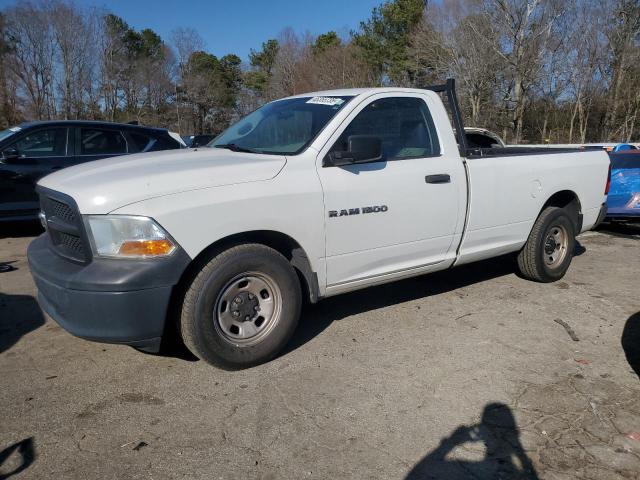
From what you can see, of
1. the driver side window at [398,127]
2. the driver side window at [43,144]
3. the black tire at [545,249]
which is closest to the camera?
the driver side window at [398,127]

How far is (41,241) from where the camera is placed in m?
3.68

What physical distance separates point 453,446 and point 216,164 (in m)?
2.19

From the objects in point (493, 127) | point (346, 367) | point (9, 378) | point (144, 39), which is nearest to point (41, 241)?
point (9, 378)

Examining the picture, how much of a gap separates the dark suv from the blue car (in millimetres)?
7311

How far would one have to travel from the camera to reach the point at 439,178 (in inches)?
164

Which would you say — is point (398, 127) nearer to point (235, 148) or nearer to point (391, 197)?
point (391, 197)

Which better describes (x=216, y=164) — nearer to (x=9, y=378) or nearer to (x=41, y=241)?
(x=41, y=241)

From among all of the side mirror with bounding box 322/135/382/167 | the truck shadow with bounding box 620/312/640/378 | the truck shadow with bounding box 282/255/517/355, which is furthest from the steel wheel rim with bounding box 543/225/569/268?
the side mirror with bounding box 322/135/382/167

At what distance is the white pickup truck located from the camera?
296cm

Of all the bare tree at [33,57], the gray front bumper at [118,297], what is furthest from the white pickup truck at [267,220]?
the bare tree at [33,57]

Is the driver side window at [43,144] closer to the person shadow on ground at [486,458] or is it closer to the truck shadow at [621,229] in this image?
the person shadow on ground at [486,458]

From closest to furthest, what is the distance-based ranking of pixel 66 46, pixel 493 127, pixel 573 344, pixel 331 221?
1. pixel 331 221
2. pixel 573 344
3. pixel 493 127
4. pixel 66 46

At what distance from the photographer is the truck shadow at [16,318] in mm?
3977

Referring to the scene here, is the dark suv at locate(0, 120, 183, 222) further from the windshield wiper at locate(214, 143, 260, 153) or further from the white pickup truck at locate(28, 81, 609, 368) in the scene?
the windshield wiper at locate(214, 143, 260, 153)
